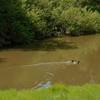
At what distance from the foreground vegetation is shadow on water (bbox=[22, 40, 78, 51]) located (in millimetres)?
962

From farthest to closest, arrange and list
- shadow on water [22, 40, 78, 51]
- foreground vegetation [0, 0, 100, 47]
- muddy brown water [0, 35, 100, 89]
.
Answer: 1. foreground vegetation [0, 0, 100, 47]
2. shadow on water [22, 40, 78, 51]
3. muddy brown water [0, 35, 100, 89]

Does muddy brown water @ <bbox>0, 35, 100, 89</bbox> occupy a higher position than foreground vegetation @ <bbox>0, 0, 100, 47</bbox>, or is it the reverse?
foreground vegetation @ <bbox>0, 0, 100, 47</bbox>

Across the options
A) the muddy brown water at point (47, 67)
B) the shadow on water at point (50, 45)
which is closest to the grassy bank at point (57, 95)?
the muddy brown water at point (47, 67)

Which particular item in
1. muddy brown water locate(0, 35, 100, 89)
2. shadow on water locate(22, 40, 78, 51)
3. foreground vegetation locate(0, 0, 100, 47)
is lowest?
shadow on water locate(22, 40, 78, 51)

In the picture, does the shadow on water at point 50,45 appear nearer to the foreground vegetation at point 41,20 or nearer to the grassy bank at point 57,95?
the foreground vegetation at point 41,20

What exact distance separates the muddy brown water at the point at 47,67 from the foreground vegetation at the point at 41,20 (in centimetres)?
301

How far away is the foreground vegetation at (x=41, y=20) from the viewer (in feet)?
99.2

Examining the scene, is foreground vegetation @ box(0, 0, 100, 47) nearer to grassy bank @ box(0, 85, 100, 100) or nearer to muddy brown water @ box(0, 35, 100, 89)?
muddy brown water @ box(0, 35, 100, 89)

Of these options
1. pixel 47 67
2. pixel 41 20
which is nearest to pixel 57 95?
pixel 47 67

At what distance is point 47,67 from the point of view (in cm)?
2131

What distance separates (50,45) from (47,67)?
8.36m

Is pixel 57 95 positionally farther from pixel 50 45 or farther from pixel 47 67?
pixel 50 45

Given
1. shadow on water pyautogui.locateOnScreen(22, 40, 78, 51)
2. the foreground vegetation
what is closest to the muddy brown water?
shadow on water pyautogui.locateOnScreen(22, 40, 78, 51)

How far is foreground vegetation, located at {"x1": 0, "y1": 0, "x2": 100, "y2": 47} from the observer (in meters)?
30.2
